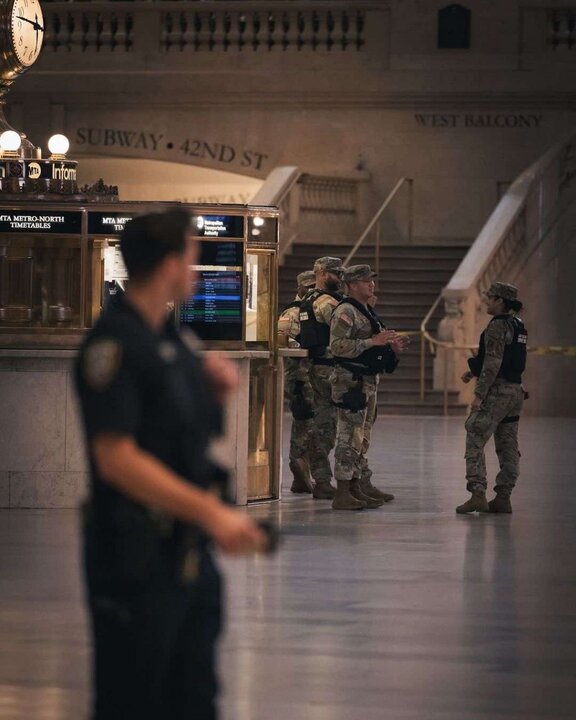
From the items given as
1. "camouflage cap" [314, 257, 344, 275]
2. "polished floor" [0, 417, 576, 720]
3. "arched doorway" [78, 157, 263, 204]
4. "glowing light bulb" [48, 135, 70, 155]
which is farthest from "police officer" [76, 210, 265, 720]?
"arched doorway" [78, 157, 263, 204]

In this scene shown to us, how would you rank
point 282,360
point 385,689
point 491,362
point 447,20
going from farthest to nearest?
1. point 447,20
2. point 282,360
3. point 491,362
4. point 385,689

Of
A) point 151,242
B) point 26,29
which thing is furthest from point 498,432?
point 151,242

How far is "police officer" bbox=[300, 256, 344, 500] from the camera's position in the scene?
13789 millimetres

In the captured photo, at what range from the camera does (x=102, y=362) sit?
436 centimetres

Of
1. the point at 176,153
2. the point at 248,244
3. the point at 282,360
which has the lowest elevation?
the point at 282,360

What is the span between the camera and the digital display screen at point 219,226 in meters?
13.0

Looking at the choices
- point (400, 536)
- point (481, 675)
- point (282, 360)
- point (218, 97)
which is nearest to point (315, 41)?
point (218, 97)

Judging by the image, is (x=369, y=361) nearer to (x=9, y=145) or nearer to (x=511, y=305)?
(x=511, y=305)

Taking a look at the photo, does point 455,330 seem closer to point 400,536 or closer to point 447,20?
point 447,20

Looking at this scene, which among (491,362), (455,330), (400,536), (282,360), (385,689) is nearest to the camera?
(385,689)

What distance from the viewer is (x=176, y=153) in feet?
107

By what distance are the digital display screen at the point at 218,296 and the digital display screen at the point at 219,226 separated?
60mm

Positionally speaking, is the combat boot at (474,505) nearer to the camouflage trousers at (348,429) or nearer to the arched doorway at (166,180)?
the camouflage trousers at (348,429)

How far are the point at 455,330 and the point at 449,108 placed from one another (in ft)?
23.0
